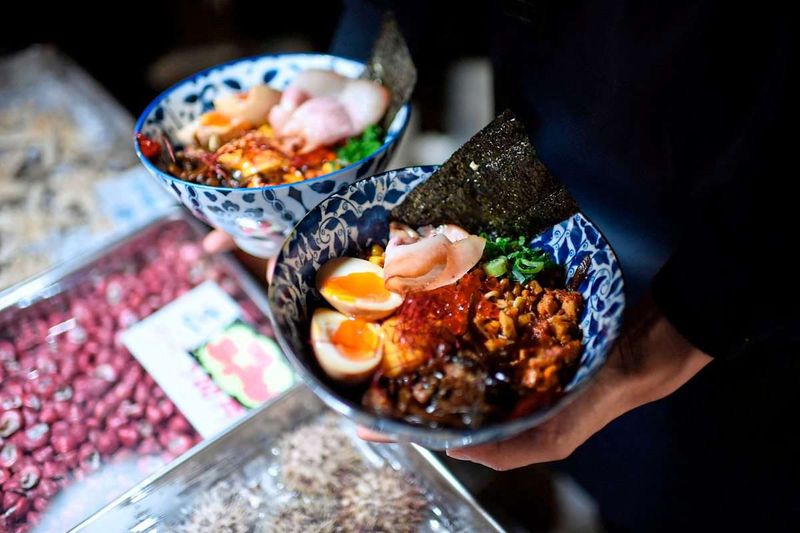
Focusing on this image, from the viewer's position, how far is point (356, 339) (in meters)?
1.15

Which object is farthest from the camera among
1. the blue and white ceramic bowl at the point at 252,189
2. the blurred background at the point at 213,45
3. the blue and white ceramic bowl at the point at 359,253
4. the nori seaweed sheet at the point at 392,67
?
the blurred background at the point at 213,45

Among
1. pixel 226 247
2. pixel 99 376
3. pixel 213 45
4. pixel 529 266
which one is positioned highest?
pixel 529 266

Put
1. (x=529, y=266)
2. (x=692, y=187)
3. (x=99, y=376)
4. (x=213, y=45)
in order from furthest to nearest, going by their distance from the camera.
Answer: (x=213, y=45) → (x=99, y=376) → (x=692, y=187) → (x=529, y=266)

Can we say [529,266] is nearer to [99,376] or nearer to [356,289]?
[356,289]

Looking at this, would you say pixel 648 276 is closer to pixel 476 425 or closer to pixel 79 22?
pixel 476 425

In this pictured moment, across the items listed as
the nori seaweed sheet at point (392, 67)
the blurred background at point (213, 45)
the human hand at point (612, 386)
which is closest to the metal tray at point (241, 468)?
the human hand at point (612, 386)

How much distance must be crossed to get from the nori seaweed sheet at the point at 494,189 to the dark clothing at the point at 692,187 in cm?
27

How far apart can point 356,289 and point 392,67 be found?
79 cm

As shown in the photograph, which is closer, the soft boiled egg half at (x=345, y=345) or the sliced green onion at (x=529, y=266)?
the soft boiled egg half at (x=345, y=345)

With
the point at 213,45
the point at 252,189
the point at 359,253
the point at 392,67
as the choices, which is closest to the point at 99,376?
the point at 252,189

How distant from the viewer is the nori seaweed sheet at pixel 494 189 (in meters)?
1.28

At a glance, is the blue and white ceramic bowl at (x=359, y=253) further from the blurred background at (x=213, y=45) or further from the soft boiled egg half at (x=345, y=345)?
the blurred background at (x=213, y=45)

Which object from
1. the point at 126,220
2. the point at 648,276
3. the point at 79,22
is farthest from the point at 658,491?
the point at 79,22

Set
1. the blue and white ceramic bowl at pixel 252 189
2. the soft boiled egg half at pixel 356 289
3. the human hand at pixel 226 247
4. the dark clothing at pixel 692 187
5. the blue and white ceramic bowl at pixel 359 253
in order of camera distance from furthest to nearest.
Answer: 1. the human hand at pixel 226 247
2. the blue and white ceramic bowl at pixel 252 189
3. the soft boiled egg half at pixel 356 289
4. the dark clothing at pixel 692 187
5. the blue and white ceramic bowl at pixel 359 253
